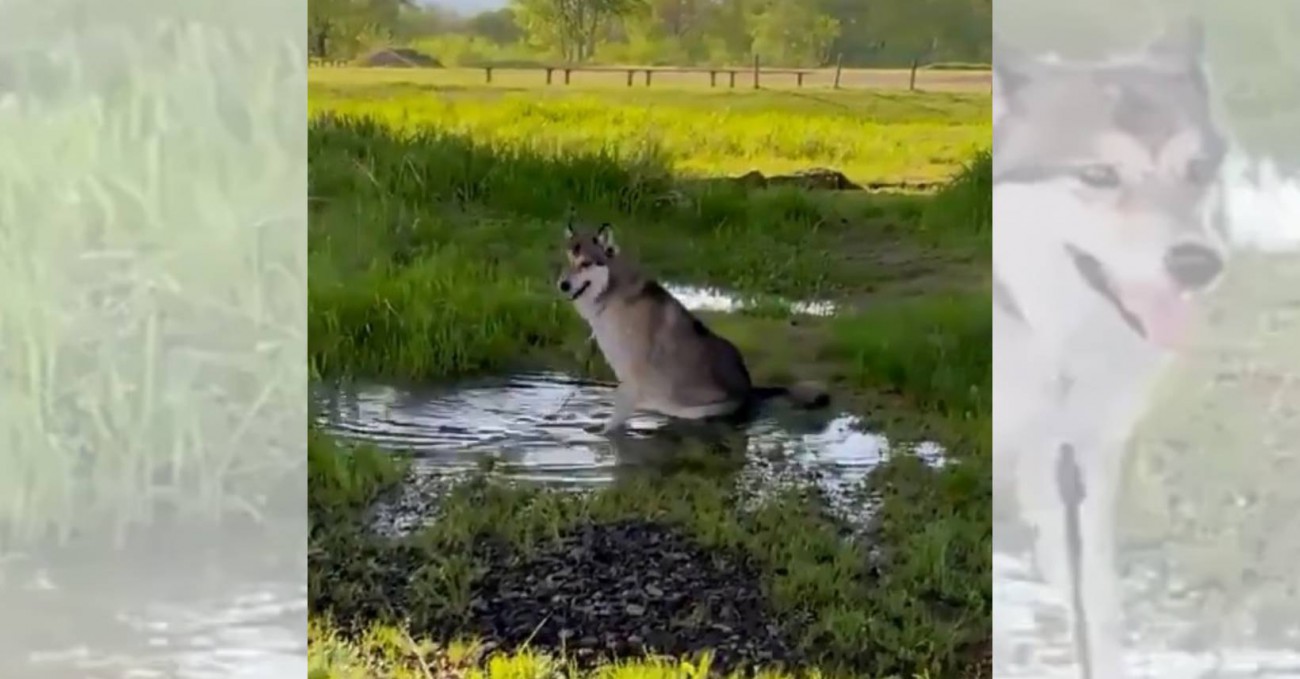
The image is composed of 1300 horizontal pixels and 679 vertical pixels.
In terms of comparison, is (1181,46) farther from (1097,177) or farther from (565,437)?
(565,437)

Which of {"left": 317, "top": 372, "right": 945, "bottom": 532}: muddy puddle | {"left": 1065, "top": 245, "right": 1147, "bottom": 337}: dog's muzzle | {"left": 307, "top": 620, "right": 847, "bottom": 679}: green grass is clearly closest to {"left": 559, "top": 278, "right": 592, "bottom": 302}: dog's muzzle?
{"left": 317, "top": 372, "right": 945, "bottom": 532}: muddy puddle

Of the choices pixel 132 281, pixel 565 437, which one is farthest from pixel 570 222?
pixel 132 281

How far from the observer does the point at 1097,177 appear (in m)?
2.02

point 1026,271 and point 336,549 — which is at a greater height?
point 1026,271

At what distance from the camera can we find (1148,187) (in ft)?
6.63

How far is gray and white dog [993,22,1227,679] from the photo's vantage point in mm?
2018

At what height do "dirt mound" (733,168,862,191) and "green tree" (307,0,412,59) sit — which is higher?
"green tree" (307,0,412,59)

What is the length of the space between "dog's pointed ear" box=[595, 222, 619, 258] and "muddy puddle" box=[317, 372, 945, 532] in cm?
23

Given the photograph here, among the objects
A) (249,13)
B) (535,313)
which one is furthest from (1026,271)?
(249,13)

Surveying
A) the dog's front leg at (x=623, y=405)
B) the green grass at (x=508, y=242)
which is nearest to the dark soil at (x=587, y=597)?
the dog's front leg at (x=623, y=405)

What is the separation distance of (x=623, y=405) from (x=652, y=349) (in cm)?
11

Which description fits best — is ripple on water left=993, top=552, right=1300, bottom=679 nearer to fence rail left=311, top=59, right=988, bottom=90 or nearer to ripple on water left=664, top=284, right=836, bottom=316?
ripple on water left=664, top=284, right=836, bottom=316

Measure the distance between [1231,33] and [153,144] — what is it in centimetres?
186

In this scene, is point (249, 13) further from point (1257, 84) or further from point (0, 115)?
point (1257, 84)
